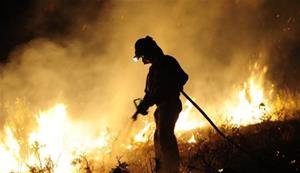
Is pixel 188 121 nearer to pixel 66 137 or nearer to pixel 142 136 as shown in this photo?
pixel 142 136

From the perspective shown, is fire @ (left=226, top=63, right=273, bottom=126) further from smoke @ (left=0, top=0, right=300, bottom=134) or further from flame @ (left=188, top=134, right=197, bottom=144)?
flame @ (left=188, top=134, right=197, bottom=144)

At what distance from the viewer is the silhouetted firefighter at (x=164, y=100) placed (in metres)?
6.09

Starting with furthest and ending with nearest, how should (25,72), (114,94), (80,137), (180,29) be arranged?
(180,29) → (114,94) → (25,72) → (80,137)

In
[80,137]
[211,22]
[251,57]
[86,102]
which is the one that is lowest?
[80,137]

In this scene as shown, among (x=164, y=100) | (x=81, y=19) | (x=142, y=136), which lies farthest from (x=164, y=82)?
(x=81, y=19)

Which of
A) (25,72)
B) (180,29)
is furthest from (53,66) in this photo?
(180,29)

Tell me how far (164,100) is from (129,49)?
7.65m

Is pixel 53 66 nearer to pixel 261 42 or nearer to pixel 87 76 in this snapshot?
pixel 87 76

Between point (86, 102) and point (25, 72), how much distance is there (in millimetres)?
2024

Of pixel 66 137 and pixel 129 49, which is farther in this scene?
pixel 129 49

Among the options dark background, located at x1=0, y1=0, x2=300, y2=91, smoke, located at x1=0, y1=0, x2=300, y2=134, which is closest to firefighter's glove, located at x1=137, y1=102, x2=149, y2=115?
smoke, located at x1=0, y1=0, x2=300, y2=134

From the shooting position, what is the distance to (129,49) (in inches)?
540

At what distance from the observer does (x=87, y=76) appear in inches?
538

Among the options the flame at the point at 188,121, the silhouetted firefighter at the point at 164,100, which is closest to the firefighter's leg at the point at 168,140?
the silhouetted firefighter at the point at 164,100
